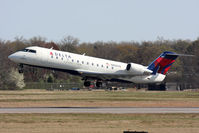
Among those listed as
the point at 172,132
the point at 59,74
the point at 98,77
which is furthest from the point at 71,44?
the point at 172,132

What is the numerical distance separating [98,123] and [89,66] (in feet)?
50.2

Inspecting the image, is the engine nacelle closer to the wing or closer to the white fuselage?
the white fuselage

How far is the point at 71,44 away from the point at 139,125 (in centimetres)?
9359

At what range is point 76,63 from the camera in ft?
146

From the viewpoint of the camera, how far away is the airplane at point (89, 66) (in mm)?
43125

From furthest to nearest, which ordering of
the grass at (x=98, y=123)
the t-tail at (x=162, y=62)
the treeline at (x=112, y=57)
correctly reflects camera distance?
the treeline at (x=112, y=57), the t-tail at (x=162, y=62), the grass at (x=98, y=123)

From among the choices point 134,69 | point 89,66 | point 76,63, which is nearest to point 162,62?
point 134,69

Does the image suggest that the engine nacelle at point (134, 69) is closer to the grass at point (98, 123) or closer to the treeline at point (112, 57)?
the grass at point (98, 123)

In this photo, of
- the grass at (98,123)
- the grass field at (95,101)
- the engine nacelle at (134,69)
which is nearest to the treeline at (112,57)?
the grass field at (95,101)

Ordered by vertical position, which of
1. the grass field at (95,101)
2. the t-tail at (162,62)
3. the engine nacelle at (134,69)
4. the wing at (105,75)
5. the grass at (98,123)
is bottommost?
the grass at (98,123)

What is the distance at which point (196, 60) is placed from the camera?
103 meters

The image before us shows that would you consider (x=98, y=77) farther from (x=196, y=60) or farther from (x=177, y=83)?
(x=196, y=60)

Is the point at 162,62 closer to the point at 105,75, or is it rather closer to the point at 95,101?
the point at 105,75

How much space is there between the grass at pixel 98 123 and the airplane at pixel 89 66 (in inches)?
357
